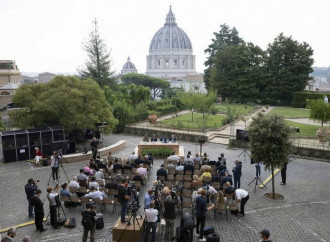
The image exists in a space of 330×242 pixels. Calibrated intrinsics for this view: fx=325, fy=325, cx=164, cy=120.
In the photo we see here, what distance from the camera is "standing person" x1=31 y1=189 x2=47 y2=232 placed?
10.9 metres

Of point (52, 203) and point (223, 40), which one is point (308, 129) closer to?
point (52, 203)

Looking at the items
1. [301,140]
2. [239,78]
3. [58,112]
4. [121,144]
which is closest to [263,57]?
[239,78]

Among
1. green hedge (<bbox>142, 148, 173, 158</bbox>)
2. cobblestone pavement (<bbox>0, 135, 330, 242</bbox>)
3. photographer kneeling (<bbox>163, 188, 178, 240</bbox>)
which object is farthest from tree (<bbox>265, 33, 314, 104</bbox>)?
photographer kneeling (<bbox>163, 188, 178, 240</bbox>)

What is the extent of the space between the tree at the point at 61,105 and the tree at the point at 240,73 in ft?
116

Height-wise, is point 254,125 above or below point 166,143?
above

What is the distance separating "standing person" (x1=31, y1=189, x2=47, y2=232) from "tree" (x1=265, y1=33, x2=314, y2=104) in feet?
164

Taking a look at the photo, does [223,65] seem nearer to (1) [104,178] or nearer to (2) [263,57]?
(2) [263,57]

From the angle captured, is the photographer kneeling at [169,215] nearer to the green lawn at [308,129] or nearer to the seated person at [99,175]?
the seated person at [99,175]

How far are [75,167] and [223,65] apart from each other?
4319 centimetres

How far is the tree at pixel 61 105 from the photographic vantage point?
73.8 feet

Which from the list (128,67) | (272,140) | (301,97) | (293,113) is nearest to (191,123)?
(293,113)

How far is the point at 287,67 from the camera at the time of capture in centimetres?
5409

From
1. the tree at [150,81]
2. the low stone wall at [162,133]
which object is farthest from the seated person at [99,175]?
the tree at [150,81]

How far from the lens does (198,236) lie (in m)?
11.0
